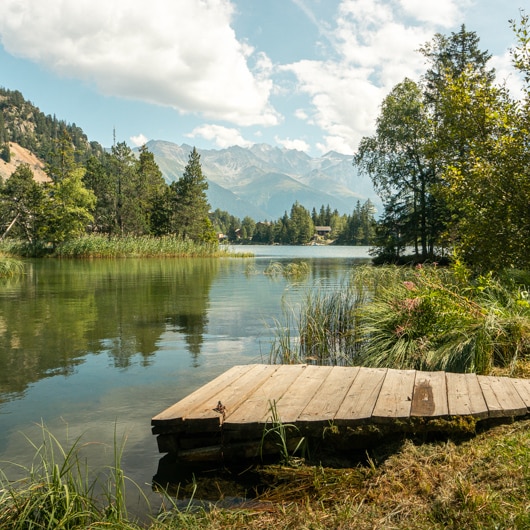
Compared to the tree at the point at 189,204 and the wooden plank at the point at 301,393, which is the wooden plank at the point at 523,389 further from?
the tree at the point at 189,204

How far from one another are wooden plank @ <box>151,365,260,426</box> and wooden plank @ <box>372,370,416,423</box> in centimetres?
158

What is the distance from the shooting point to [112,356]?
28.0ft

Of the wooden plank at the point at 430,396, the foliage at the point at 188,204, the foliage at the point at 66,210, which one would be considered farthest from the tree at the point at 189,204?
the wooden plank at the point at 430,396

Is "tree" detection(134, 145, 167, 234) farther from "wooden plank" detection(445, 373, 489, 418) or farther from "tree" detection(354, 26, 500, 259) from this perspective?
"wooden plank" detection(445, 373, 489, 418)

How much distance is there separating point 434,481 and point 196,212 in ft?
196

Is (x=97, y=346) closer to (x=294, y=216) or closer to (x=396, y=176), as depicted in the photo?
(x=396, y=176)

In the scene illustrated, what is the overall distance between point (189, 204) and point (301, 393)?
59.0 m

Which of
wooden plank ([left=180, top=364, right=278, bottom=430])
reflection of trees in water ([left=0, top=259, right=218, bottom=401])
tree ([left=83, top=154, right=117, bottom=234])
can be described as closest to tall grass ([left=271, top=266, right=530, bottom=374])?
wooden plank ([left=180, top=364, right=278, bottom=430])

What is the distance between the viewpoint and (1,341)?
31.9ft

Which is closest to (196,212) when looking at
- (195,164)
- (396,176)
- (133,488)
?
(195,164)

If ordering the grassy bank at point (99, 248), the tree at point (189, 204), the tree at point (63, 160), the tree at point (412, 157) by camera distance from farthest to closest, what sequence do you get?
the tree at point (189, 204), the tree at point (63, 160), the grassy bank at point (99, 248), the tree at point (412, 157)

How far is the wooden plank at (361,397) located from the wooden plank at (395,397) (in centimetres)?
5

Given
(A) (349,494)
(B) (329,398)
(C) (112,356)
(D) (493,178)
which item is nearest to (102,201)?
(C) (112,356)

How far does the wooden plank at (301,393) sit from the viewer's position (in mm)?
4027
